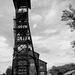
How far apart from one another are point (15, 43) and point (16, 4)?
5.45 m

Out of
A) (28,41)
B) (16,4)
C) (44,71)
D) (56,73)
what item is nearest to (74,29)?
(28,41)

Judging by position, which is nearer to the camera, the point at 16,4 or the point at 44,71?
the point at 16,4

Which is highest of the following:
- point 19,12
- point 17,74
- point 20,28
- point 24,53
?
point 19,12

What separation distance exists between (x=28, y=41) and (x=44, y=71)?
25819mm

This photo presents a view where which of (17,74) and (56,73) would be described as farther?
(56,73)

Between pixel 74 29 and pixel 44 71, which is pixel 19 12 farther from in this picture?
pixel 44 71

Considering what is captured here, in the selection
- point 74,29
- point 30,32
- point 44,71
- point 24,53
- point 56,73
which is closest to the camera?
point 74,29

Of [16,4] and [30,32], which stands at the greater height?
[16,4]

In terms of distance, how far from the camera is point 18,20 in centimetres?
2398

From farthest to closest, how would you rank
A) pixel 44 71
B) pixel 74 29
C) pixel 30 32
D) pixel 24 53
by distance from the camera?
pixel 44 71, pixel 30 32, pixel 24 53, pixel 74 29

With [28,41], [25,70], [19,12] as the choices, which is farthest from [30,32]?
[25,70]

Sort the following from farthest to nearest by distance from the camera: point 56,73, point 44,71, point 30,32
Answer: point 56,73 → point 44,71 → point 30,32

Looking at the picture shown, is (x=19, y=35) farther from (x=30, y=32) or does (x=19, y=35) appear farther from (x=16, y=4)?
(x=16, y=4)

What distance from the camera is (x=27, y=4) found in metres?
24.0
